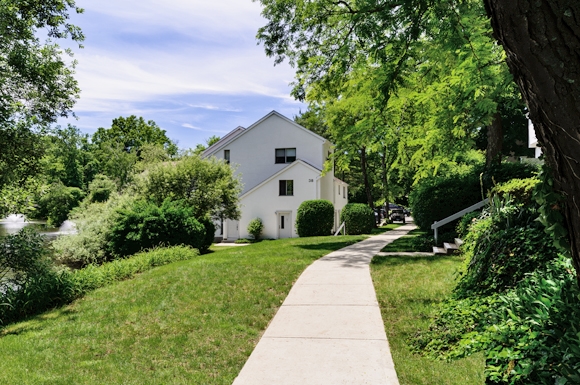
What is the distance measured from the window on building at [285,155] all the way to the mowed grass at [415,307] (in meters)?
20.4

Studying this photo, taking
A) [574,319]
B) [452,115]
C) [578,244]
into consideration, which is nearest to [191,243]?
[452,115]

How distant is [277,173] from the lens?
1152 inches

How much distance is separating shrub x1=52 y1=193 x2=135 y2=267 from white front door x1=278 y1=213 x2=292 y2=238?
13.3 meters

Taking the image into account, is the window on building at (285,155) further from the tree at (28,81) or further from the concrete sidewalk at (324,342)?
the concrete sidewalk at (324,342)

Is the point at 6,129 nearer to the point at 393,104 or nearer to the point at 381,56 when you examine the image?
the point at 381,56

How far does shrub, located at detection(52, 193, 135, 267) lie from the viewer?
1644 cm

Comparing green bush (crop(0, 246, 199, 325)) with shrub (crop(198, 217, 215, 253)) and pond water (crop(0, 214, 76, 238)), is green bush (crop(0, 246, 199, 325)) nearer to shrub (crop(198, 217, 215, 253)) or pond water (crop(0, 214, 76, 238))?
pond water (crop(0, 214, 76, 238))

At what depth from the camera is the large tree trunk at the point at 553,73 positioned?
170 cm

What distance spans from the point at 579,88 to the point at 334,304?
19.2ft

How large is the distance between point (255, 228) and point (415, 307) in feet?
76.0

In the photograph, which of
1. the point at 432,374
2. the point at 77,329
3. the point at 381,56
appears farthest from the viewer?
the point at 381,56

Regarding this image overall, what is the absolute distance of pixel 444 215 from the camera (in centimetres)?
1333

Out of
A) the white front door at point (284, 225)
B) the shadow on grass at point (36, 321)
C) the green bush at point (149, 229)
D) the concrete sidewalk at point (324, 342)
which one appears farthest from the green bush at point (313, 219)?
the shadow on grass at point (36, 321)

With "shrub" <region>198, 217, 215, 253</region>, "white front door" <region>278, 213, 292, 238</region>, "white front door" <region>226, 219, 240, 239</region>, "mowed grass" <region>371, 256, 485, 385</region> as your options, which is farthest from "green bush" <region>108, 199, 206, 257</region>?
"white front door" <region>226, 219, 240, 239</region>
